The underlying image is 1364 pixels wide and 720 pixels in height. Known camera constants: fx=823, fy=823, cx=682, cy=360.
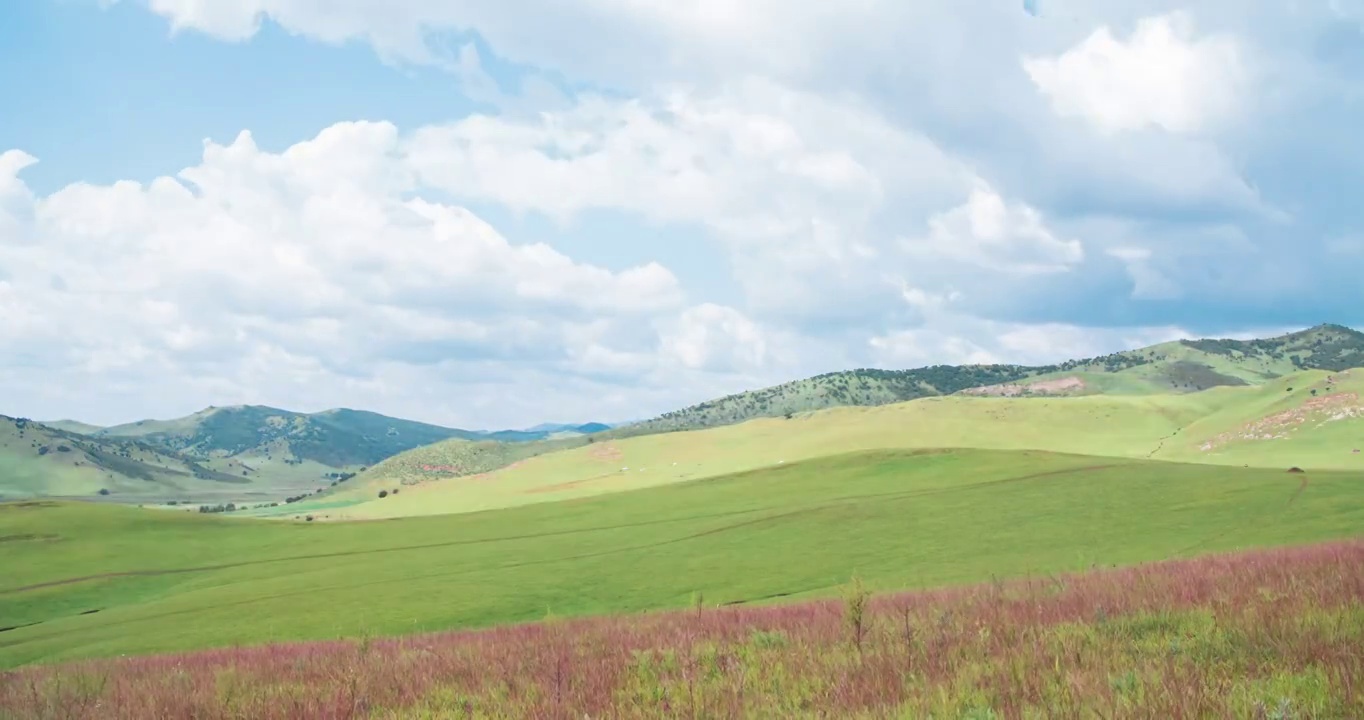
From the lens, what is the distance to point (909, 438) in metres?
141

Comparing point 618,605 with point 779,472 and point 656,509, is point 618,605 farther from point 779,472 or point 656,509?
point 779,472

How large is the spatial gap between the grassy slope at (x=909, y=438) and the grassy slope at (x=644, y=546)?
153 ft

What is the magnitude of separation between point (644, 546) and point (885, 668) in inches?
1678

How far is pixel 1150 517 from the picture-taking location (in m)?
40.9

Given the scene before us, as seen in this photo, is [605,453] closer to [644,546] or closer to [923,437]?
[923,437]

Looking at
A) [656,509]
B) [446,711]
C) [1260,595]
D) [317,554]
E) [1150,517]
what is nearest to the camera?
[446,711]

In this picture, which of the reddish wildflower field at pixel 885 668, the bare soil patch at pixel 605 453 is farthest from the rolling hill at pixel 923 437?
the reddish wildflower field at pixel 885 668

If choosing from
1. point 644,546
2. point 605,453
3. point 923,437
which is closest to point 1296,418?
point 923,437

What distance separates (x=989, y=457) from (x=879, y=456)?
10.5 metres

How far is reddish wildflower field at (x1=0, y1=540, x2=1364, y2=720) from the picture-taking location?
21.6ft

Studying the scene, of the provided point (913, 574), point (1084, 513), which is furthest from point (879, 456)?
point (913, 574)

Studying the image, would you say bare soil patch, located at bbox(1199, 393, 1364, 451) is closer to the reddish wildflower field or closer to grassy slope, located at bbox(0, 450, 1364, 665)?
grassy slope, located at bbox(0, 450, 1364, 665)

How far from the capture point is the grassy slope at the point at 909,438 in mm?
106562

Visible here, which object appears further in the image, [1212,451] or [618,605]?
[1212,451]
